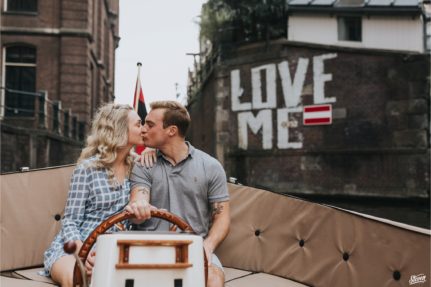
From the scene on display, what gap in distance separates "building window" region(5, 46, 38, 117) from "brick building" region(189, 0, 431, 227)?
260 inches

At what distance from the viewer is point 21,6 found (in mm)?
16547

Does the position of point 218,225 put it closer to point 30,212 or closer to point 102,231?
point 102,231

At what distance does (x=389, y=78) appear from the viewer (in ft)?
46.2

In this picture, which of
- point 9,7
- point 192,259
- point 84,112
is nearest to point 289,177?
point 84,112

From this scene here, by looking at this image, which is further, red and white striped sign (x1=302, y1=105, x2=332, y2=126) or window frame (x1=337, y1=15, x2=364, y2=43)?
window frame (x1=337, y1=15, x2=364, y2=43)

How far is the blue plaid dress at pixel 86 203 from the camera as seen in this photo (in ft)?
8.93

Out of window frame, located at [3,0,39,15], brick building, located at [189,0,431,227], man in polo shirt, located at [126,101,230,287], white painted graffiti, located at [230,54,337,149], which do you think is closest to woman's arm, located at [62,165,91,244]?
man in polo shirt, located at [126,101,230,287]

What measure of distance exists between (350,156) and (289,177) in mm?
2099

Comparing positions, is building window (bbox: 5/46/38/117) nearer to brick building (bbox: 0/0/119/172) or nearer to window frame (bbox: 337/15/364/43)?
brick building (bbox: 0/0/119/172)

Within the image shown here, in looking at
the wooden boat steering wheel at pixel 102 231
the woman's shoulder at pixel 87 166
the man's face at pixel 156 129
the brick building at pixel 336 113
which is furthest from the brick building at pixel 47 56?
the wooden boat steering wheel at pixel 102 231

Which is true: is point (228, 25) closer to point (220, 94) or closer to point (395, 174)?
point (220, 94)

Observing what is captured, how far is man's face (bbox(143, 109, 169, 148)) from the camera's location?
284cm

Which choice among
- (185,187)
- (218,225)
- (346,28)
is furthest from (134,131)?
(346,28)

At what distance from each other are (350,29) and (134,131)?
60.6 feet
